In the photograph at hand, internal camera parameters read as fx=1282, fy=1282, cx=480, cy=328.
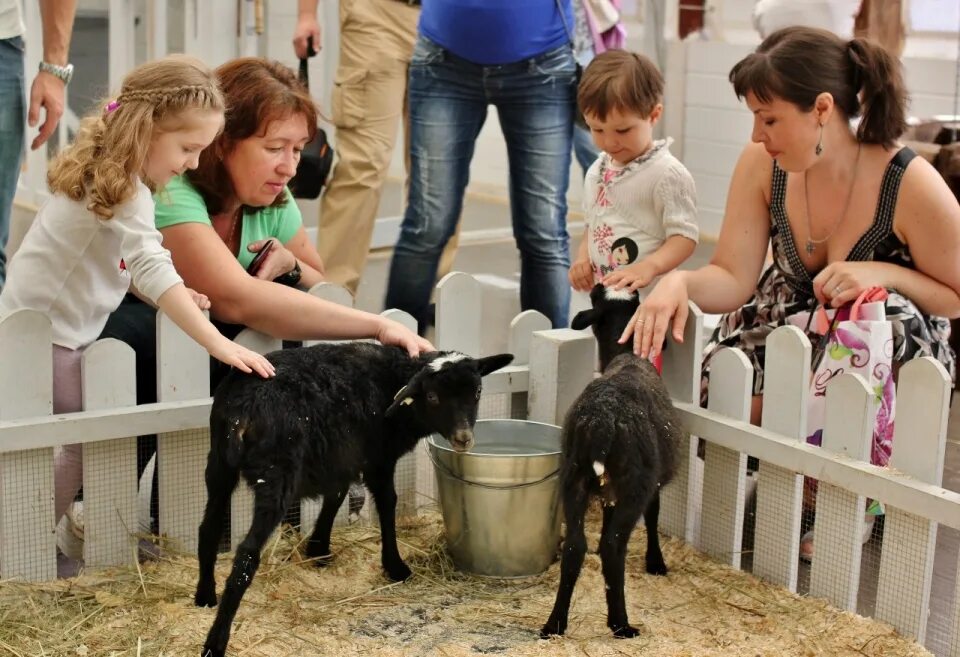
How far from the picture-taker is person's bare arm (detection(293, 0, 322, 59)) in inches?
230

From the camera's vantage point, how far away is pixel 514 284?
24.0 feet

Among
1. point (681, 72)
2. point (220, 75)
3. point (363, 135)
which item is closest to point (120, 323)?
point (220, 75)

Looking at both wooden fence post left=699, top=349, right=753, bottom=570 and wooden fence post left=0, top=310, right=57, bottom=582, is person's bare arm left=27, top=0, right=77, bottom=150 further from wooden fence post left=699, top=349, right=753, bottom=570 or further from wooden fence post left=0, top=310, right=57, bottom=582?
wooden fence post left=699, top=349, right=753, bottom=570

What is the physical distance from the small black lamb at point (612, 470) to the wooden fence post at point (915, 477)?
1.75 ft

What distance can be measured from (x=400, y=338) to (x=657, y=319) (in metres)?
0.67

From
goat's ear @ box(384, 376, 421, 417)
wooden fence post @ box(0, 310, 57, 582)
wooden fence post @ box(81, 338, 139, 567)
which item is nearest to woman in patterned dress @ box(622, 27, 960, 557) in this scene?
goat's ear @ box(384, 376, 421, 417)

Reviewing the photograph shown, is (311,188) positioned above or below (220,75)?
below

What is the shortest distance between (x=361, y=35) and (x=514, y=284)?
6.22 feet

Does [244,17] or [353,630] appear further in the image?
[244,17]

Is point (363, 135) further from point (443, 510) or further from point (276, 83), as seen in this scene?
point (443, 510)

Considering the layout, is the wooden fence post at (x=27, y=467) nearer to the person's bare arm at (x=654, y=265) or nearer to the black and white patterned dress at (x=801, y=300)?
the person's bare arm at (x=654, y=265)

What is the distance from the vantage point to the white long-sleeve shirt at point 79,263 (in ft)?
9.86

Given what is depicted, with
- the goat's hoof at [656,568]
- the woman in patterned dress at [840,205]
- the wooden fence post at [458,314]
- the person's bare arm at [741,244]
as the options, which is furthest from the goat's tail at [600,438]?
the person's bare arm at [741,244]

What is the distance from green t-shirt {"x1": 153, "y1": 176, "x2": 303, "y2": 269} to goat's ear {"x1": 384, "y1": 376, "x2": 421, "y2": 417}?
80cm
